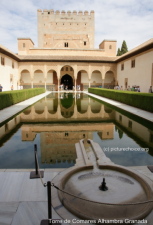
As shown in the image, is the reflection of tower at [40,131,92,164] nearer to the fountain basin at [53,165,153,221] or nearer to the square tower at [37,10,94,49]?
the fountain basin at [53,165,153,221]

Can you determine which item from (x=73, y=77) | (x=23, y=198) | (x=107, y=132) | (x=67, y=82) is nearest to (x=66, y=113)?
(x=107, y=132)

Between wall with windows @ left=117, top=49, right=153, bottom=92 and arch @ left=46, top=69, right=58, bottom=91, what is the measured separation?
1221 cm

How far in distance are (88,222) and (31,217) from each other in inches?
27.4

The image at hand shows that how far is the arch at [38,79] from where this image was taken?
3403 cm

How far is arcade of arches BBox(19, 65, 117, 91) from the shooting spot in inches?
1265

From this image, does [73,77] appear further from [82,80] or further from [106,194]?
[106,194]

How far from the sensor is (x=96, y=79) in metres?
35.6

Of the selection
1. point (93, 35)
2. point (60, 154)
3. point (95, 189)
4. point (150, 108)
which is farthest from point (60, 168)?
point (93, 35)

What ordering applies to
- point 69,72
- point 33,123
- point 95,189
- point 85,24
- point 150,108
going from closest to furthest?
point 95,189, point 33,123, point 150,108, point 69,72, point 85,24

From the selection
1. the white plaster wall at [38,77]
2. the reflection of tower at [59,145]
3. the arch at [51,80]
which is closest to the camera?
the reflection of tower at [59,145]

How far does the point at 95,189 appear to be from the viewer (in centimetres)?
278

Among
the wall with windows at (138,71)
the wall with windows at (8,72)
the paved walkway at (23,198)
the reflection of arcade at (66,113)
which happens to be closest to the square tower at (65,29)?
the wall with windows at (8,72)

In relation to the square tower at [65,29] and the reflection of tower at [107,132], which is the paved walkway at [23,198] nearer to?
the reflection of tower at [107,132]

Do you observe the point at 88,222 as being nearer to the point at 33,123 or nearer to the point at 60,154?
the point at 60,154
